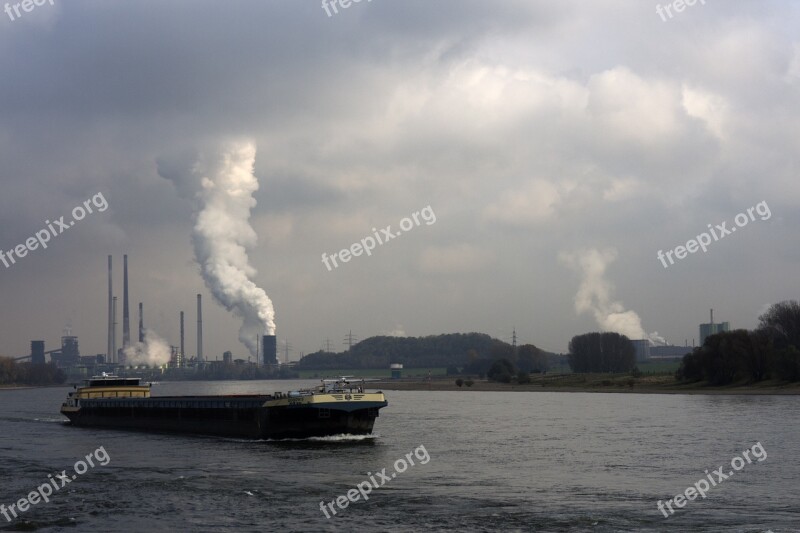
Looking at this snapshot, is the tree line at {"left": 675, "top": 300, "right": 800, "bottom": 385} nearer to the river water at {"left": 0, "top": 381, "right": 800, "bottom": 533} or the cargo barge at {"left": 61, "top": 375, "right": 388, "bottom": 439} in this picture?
the river water at {"left": 0, "top": 381, "right": 800, "bottom": 533}

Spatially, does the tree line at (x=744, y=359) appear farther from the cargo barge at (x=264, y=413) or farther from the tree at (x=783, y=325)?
the cargo barge at (x=264, y=413)

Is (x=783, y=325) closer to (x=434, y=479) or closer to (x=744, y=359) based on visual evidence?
(x=744, y=359)

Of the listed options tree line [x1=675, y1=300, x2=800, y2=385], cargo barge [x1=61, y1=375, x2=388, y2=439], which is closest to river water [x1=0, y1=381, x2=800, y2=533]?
cargo barge [x1=61, y1=375, x2=388, y2=439]

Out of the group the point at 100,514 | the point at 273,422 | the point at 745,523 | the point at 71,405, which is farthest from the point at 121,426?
the point at 745,523

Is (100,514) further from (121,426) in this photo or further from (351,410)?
(121,426)

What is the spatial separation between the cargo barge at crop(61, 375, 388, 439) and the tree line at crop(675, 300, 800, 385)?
88641 mm

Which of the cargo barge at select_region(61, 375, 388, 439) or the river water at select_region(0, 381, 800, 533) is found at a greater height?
the cargo barge at select_region(61, 375, 388, 439)

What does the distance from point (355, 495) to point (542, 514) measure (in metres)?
9.81

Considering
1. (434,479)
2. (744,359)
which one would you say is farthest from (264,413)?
(744,359)

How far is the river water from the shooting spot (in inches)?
1481

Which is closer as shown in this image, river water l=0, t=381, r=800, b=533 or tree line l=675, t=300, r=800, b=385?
river water l=0, t=381, r=800, b=533

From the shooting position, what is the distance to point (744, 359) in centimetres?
14588

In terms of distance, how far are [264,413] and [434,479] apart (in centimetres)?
2721

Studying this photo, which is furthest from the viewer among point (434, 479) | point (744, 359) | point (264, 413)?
point (744, 359)
